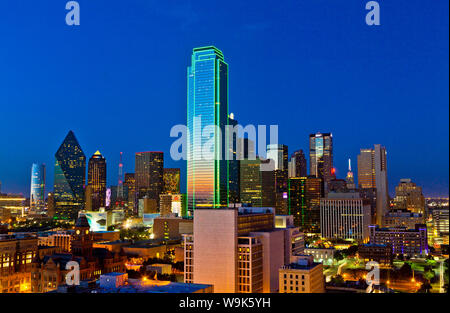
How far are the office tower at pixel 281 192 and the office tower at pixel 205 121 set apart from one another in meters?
19.2

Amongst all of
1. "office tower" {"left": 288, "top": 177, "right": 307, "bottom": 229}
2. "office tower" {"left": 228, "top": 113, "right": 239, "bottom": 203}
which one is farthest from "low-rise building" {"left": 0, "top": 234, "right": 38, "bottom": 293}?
"office tower" {"left": 288, "top": 177, "right": 307, "bottom": 229}

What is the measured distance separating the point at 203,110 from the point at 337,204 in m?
31.4

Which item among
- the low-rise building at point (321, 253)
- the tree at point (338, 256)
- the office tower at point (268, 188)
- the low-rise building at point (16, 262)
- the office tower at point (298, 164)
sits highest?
the office tower at point (298, 164)

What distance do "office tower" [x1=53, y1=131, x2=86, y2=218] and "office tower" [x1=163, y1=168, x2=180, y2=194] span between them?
25.4 m

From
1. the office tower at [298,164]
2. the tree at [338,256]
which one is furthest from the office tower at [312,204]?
the tree at [338,256]

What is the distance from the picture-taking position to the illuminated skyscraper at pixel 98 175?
127500mm

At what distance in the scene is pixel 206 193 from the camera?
7931cm

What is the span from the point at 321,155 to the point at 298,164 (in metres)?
16.0

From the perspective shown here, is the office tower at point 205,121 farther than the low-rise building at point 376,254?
Yes

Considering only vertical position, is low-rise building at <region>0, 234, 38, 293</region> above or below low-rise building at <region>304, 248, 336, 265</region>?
above

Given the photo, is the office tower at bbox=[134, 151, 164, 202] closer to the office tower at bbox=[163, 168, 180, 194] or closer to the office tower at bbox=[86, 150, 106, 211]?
the office tower at bbox=[163, 168, 180, 194]

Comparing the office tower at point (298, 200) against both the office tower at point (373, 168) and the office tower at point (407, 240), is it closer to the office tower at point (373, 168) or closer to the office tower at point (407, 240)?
the office tower at point (373, 168)

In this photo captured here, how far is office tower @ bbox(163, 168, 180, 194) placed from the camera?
132m
